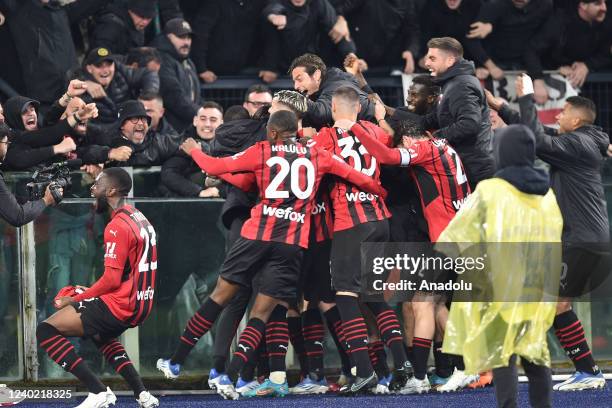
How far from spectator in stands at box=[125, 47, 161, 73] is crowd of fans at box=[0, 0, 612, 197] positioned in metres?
0.01

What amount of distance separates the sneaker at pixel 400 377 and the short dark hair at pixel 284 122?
76.4 inches

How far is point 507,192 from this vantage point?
24.3 ft

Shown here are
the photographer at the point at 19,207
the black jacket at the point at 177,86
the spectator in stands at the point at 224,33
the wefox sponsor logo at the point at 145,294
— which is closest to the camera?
the wefox sponsor logo at the point at 145,294

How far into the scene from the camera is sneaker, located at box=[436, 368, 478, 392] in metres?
9.89

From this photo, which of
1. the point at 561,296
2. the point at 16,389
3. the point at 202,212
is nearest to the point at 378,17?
the point at 202,212

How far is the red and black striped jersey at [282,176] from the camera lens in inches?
372

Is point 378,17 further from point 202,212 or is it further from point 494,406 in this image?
point 494,406

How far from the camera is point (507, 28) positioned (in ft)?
45.1

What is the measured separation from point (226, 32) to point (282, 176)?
407 centimetres

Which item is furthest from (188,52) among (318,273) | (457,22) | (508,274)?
(508,274)

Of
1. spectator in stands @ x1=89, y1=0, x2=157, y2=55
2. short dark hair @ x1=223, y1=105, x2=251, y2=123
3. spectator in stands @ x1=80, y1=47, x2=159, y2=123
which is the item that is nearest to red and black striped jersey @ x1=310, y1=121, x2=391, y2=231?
short dark hair @ x1=223, y1=105, x2=251, y2=123

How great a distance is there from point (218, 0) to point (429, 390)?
5.02 meters

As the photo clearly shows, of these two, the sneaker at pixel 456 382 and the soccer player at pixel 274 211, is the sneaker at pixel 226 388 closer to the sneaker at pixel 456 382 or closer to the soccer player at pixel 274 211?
the soccer player at pixel 274 211

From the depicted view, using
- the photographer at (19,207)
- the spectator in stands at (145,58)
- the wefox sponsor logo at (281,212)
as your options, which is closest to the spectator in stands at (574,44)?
the spectator in stands at (145,58)
